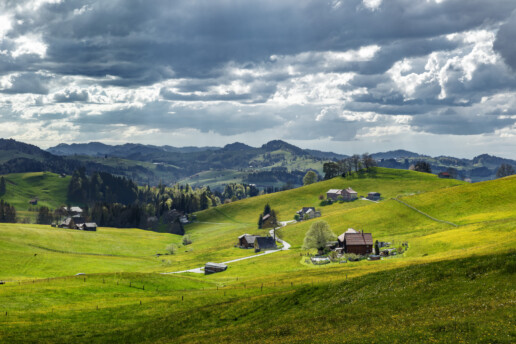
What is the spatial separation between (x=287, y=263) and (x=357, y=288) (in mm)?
56629

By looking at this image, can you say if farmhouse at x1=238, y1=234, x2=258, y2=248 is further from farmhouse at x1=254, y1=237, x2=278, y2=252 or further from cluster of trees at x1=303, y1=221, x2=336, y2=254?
cluster of trees at x1=303, y1=221, x2=336, y2=254

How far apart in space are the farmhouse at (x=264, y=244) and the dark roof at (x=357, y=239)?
38484mm

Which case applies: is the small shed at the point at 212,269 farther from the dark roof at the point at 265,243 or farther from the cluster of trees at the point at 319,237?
the dark roof at the point at 265,243

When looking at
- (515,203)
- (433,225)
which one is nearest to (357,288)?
(433,225)

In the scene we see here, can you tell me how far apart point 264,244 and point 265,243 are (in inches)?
27.2

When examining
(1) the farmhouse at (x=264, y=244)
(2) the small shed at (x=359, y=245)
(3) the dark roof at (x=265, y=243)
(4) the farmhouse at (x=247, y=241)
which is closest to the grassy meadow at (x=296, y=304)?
(2) the small shed at (x=359, y=245)

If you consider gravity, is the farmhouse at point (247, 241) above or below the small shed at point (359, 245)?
below

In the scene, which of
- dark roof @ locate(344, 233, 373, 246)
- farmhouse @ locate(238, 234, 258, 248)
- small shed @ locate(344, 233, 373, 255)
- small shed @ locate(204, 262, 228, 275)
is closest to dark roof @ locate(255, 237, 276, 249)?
farmhouse @ locate(238, 234, 258, 248)

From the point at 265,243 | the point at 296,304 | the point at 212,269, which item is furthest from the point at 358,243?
the point at 296,304

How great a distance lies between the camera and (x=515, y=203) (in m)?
120

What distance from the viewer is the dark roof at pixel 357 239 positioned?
358ft

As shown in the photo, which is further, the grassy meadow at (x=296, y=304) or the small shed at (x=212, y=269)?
the small shed at (x=212, y=269)

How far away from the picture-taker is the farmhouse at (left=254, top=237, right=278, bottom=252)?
→ 467ft

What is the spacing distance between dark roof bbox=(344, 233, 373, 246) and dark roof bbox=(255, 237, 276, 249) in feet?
129
